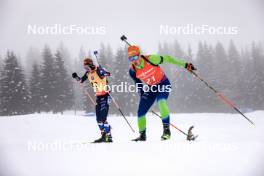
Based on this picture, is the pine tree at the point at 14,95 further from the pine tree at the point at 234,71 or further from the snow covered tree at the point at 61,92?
the pine tree at the point at 234,71

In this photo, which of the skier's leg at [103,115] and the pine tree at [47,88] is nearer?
the skier's leg at [103,115]

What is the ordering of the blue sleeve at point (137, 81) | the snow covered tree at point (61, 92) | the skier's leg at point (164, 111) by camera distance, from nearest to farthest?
1. the skier's leg at point (164, 111)
2. the blue sleeve at point (137, 81)
3. the snow covered tree at point (61, 92)

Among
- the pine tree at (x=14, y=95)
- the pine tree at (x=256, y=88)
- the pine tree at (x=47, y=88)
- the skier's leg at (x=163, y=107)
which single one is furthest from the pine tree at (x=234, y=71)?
the skier's leg at (x=163, y=107)

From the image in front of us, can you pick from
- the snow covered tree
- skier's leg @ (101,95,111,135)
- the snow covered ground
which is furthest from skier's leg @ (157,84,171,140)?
the snow covered tree

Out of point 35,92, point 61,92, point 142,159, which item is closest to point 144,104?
point 142,159

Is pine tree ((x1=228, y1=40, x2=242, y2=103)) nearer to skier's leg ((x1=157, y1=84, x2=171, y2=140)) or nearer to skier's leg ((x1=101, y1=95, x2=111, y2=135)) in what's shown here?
skier's leg ((x1=101, y1=95, x2=111, y2=135))

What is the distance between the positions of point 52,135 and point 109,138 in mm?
3311

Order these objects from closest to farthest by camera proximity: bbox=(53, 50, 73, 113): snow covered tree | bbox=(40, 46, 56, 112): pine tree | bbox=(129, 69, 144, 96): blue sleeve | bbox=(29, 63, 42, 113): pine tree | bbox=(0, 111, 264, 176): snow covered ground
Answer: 1. bbox=(0, 111, 264, 176): snow covered ground
2. bbox=(129, 69, 144, 96): blue sleeve
3. bbox=(53, 50, 73, 113): snow covered tree
4. bbox=(40, 46, 56, 112): pine tree
5. bbox=(29, 63, 42, 113): pine tree

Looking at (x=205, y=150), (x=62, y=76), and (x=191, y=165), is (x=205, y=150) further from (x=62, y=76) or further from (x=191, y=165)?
(x=62, y=76)

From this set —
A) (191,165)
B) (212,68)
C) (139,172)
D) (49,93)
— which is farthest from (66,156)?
(212,68)

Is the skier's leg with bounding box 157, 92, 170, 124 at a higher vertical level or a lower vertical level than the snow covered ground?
higher

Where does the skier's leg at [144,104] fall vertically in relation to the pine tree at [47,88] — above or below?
above

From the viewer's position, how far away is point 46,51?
3394 centimetres

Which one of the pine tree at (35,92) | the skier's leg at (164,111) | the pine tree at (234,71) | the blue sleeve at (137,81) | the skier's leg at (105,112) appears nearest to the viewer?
the skier's leg at (164,111)
